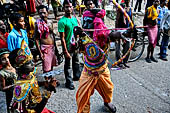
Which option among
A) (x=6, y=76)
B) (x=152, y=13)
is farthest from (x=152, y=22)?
(x=6, y=76)

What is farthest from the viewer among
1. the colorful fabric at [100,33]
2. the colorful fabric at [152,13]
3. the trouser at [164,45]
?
the trouser at [164,45]

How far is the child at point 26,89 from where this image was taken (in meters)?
1.89

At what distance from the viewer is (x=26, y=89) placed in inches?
75.1

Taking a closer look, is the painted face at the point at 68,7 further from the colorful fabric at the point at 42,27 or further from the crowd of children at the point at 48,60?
the colorful fabric at the point at 42,27

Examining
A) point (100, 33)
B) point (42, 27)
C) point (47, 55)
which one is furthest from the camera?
point (47, 55)

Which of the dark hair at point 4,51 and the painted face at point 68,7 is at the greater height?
the painted face at point 68,7

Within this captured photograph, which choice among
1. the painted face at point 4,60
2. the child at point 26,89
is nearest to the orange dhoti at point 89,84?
the child at point 26,89

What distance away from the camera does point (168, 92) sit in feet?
12.1

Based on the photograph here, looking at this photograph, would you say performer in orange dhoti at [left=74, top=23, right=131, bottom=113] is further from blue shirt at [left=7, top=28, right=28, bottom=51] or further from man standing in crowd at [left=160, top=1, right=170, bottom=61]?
man standing in crowd at [left=160, top=1, right=170, bottom=61]

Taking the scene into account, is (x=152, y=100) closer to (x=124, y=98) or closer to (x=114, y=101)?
(x=124, y=98)

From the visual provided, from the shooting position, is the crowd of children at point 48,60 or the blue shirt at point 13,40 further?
the blue shirt at point 13,40

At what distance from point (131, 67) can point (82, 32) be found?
3.26 m

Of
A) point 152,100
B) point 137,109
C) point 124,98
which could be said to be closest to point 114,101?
point 124,98

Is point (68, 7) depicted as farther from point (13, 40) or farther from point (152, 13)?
point (152, 13)
